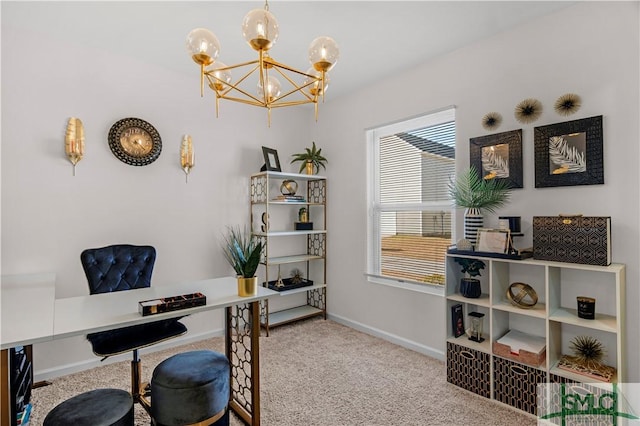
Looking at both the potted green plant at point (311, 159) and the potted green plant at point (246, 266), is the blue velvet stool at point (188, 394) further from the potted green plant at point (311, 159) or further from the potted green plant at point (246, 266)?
the potted green plant at point (311, 159)

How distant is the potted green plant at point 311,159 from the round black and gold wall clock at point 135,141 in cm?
148

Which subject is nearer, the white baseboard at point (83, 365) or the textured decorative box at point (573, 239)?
the textured decorative box at point (573, 239)

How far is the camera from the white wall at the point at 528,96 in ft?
6.40

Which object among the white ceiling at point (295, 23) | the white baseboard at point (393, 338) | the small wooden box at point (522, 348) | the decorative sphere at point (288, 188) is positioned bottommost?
the white baseboard at point (393, 338)

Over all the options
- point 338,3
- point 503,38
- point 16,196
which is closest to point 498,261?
point 503,38

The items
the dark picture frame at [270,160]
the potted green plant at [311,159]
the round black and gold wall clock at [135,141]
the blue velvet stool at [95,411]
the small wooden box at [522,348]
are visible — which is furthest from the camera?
the potted green plant at [311,159]

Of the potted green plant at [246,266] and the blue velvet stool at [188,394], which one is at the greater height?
the potted green plant at [246,266]

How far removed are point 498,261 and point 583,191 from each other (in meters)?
0.68

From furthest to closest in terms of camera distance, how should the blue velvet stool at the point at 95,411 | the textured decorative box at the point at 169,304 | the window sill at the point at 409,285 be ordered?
the window sill at the point at 409,285, the textured decorative box at the point at 169,304, the blue velvet stool at the point at 95,411

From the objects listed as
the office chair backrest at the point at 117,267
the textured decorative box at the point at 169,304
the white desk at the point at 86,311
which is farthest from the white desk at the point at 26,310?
the textured decorative box at the point at 169,304

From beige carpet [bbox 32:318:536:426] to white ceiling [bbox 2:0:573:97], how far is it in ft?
8.70

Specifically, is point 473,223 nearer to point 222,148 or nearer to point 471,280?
point 471,280

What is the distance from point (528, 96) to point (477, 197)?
2.64 ft

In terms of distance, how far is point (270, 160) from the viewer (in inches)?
143
